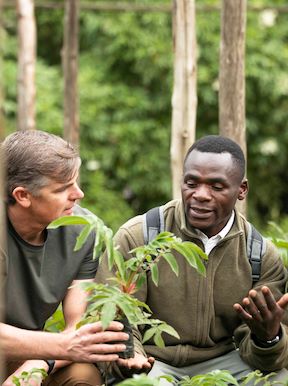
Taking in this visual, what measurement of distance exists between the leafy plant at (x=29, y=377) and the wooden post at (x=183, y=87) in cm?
242

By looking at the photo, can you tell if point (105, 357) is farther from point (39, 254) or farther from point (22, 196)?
point (22, 196)

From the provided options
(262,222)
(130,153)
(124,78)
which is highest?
(124,78)

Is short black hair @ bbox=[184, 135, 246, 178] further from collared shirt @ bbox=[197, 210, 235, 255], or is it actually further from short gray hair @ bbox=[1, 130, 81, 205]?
short gray hair @ bbox=[1, 130, 81, 205]

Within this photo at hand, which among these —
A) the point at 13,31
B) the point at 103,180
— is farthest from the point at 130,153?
the point at 13,31

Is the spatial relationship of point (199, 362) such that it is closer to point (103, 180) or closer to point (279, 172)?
point (103, 180)

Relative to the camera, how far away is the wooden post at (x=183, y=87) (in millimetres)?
6875

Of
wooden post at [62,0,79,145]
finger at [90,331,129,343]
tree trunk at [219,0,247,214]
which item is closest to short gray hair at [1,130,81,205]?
finger at [90,331,129,343]

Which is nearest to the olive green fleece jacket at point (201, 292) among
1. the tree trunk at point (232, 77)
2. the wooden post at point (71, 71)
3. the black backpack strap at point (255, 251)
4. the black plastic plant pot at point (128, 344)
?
the black backpack strap at point (255, 251)

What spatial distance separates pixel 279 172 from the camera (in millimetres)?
13359

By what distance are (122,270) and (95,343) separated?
34 cm

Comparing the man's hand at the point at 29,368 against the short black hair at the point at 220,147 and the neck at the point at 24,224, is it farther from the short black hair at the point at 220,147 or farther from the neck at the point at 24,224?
the short black hair at the point at 220,147

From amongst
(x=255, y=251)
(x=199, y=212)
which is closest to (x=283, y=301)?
(x=255, y=251)

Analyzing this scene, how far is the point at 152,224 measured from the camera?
506 centimetres

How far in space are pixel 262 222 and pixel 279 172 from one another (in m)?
0.63
